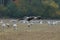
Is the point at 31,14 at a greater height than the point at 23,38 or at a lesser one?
lesser

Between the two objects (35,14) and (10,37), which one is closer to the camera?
(10,37)

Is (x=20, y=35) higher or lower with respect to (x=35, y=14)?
higher

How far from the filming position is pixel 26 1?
39969 mm

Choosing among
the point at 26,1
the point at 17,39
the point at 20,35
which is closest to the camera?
the point at 17,39

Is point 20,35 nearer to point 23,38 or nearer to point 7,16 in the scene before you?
point 23,38

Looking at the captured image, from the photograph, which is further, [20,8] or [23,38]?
[20,8]

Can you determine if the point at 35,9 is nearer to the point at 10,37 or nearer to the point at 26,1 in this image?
the point at 26,1

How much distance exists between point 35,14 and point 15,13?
278 centimetres

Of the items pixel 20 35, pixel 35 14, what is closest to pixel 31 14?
pixel 35 14

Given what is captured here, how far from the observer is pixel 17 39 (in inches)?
476

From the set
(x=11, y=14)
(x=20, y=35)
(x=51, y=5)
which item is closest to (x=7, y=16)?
(x=11, y=14)

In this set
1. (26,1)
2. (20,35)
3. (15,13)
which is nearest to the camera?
(20,35)

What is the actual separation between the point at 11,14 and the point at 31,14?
2821 millimetres

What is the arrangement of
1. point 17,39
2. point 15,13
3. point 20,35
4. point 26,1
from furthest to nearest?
point 26,1 → point 15,13 → point 20,35 → point 17,39
